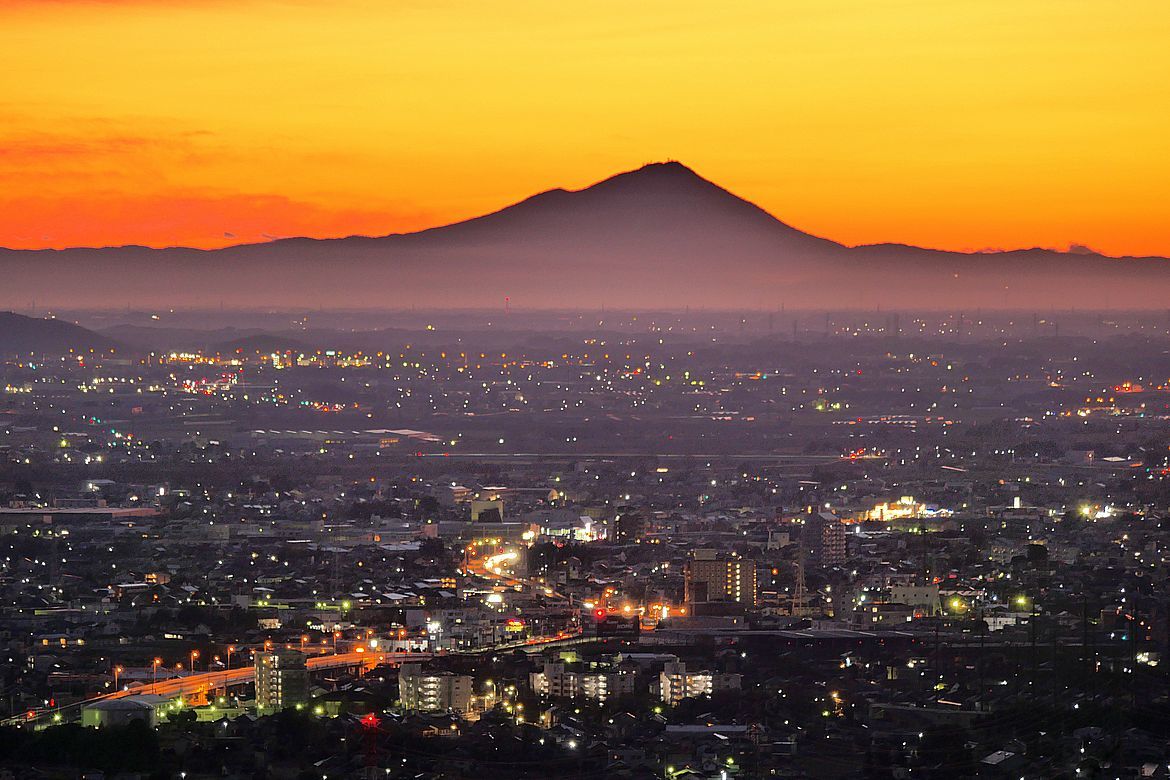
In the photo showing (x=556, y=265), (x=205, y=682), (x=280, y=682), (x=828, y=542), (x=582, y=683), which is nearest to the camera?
(x=280, y=682)

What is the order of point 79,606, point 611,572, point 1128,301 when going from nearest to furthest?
point 79,606 → point 611,572 → point 1128,301

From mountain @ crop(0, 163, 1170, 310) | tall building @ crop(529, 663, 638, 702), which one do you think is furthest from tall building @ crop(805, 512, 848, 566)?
mountain @ crop(0, 163, 1170, 310)

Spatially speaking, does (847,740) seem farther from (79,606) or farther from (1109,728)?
(79,606)

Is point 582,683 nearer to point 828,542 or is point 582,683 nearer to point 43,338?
point 828,542

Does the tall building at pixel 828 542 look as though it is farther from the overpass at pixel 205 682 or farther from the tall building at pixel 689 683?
the tall building at pixel 689 683

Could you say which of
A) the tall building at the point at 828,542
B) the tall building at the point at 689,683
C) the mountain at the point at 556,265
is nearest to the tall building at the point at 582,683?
the tall building at the point at 689,683

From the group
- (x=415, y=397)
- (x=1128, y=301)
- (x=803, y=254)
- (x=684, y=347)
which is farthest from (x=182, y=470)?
(x=803, y=254)

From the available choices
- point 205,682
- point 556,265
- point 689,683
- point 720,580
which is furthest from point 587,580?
point 556,265
